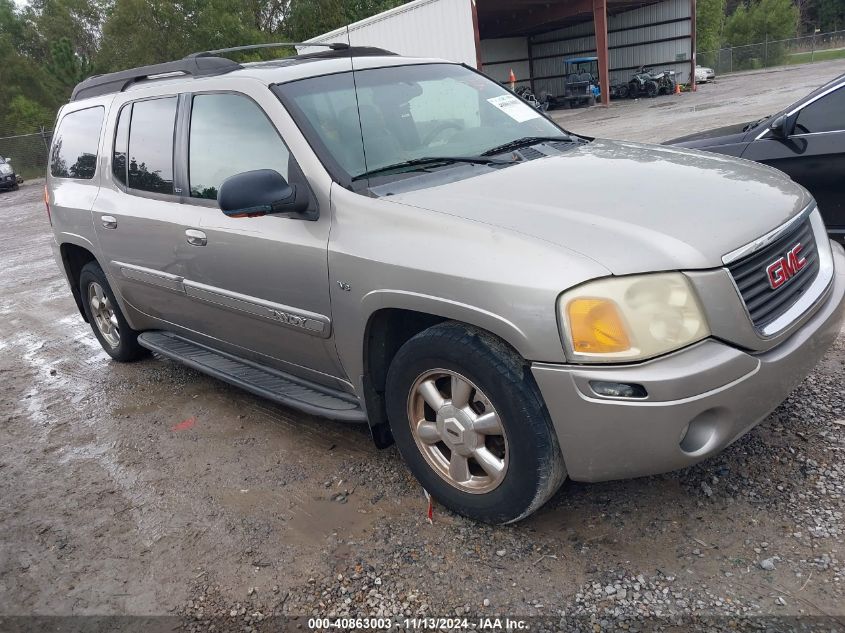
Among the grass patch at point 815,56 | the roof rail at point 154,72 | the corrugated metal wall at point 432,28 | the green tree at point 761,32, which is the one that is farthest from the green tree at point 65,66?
the grass patch at point 815,56

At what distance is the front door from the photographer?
308cm

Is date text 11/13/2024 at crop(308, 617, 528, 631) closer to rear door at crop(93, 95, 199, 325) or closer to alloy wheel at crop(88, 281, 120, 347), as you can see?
rear door at crop(93, 95, 199, 325)

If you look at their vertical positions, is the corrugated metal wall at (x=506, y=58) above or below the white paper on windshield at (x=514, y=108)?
above

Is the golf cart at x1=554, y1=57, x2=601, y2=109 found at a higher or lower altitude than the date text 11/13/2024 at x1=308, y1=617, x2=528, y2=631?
higher

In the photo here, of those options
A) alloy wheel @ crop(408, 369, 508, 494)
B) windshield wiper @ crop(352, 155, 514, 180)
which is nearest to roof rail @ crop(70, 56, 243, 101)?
windshield wiper @ crop(352, 155, 514, 180)

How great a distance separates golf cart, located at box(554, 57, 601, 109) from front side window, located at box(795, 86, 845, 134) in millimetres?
26221

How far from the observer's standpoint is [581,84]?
2988 centimetres

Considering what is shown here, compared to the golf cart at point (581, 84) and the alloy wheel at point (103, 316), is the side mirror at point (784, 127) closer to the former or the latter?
the alloy wheel at point (103, 316)

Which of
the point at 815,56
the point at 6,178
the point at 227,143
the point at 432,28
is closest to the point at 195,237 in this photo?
the point at 227,143

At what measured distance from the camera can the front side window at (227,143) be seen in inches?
128

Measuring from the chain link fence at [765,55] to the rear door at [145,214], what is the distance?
44.9 metres

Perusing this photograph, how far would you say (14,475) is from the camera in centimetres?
385

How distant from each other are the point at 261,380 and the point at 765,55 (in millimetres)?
48078

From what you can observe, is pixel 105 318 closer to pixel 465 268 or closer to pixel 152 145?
pixel 152 145
